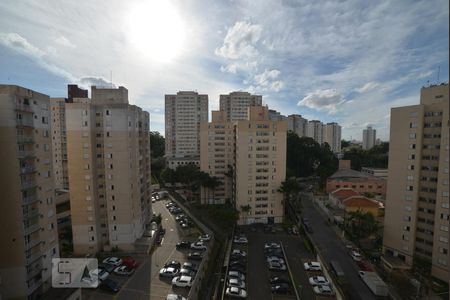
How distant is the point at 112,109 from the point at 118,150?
5.43 m

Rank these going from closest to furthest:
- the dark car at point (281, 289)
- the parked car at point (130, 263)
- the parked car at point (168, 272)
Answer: the dark car at point (281, 289) → the parked car at point (168, 272) → the parked car at point (130, 263)

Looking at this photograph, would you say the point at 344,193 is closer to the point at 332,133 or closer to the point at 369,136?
the point at 332,133

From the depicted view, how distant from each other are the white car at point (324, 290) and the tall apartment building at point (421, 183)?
10758 mm

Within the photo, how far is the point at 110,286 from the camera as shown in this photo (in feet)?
75.7

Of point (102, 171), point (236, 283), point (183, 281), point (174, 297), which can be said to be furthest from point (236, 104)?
point (174, 297)

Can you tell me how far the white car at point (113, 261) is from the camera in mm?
27359

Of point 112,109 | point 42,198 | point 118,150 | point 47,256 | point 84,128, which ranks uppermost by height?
point 112,109

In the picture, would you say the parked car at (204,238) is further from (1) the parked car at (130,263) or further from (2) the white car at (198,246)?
(1) the parked car at (130,263)

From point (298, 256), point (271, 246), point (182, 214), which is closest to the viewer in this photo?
point (298, 256)

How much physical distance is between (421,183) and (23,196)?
139ft

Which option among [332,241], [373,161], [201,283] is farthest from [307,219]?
[373,161]

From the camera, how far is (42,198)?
20656 mm

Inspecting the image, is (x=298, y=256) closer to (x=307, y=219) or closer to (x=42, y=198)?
(x=307, y=219)

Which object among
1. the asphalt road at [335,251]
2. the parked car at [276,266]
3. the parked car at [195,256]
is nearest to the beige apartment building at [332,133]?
the asphalt road at [335,251]
